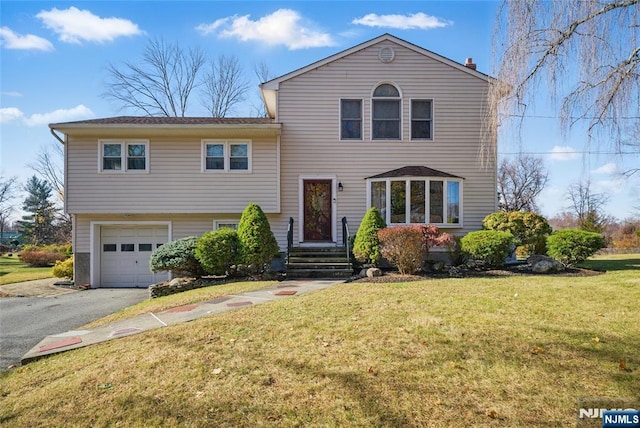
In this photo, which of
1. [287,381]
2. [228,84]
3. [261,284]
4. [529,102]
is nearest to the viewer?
[287,381]

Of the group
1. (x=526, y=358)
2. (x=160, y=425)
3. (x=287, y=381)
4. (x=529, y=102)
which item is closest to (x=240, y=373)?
(x=287, y=381)

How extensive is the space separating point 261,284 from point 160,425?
677cm

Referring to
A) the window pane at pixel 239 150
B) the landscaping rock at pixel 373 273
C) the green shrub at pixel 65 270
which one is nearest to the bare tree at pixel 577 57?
the landscaping rock at pixel 373 273

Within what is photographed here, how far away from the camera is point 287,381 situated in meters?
3.84

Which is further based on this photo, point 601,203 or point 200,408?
point 601,203

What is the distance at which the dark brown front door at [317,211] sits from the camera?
1381 centimetres

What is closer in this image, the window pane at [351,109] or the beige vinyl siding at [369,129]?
the beige vinyl siding at [369,129]

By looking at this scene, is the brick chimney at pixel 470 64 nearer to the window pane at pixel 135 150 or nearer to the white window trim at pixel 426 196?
the white window trim at pixel 426 196

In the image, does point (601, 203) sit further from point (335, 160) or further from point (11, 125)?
point (11, 125)

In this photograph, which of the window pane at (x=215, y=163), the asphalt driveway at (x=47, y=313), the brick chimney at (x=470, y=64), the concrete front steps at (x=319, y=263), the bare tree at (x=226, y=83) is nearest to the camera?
the asphalt driveway at (x=47, y=313)

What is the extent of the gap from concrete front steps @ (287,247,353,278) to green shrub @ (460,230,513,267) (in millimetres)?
3570

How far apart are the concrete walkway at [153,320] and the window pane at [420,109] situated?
7755mm

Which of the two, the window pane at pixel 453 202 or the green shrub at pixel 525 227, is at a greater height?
the window pane at pixel 453 202

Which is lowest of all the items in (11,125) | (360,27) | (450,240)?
(450,240)
